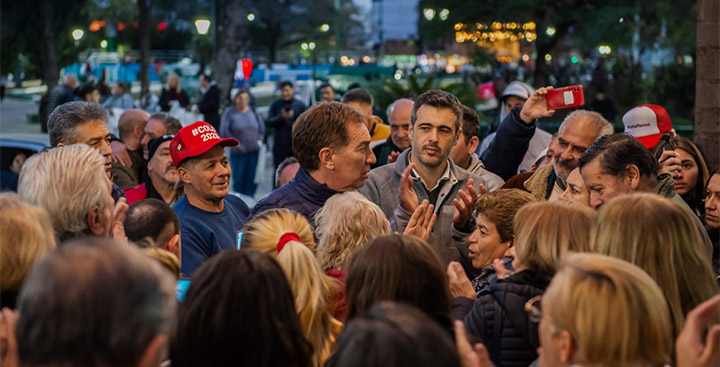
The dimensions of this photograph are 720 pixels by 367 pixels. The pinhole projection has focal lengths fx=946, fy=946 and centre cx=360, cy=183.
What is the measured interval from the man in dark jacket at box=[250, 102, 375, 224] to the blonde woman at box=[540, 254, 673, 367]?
2.57 m

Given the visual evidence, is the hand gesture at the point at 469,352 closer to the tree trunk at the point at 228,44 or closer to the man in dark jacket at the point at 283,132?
the man in dark jacket at the point at 283,132

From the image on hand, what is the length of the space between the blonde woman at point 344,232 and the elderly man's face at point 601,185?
136cm

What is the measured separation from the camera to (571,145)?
6.11m

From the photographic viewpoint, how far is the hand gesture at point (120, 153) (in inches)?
323

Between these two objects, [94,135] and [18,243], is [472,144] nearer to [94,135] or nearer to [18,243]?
[94,135]

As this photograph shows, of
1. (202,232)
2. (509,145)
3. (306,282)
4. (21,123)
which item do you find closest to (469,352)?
(306,282)

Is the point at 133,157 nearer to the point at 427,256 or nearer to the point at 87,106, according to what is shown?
the point at 87,106

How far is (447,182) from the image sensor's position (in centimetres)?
579

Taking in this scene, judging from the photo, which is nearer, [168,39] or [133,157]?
[133,157]

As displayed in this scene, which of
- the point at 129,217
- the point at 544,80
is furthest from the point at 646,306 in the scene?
the point at 544,80

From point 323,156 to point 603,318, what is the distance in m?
2.79

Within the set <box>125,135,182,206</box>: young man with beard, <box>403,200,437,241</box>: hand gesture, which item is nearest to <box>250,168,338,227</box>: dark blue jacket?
<box>403,200,437,241</box>: hand gesture

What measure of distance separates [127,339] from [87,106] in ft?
14.1

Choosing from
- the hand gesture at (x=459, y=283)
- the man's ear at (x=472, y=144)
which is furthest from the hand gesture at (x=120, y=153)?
the hand gesture at (x=459, y=283)
